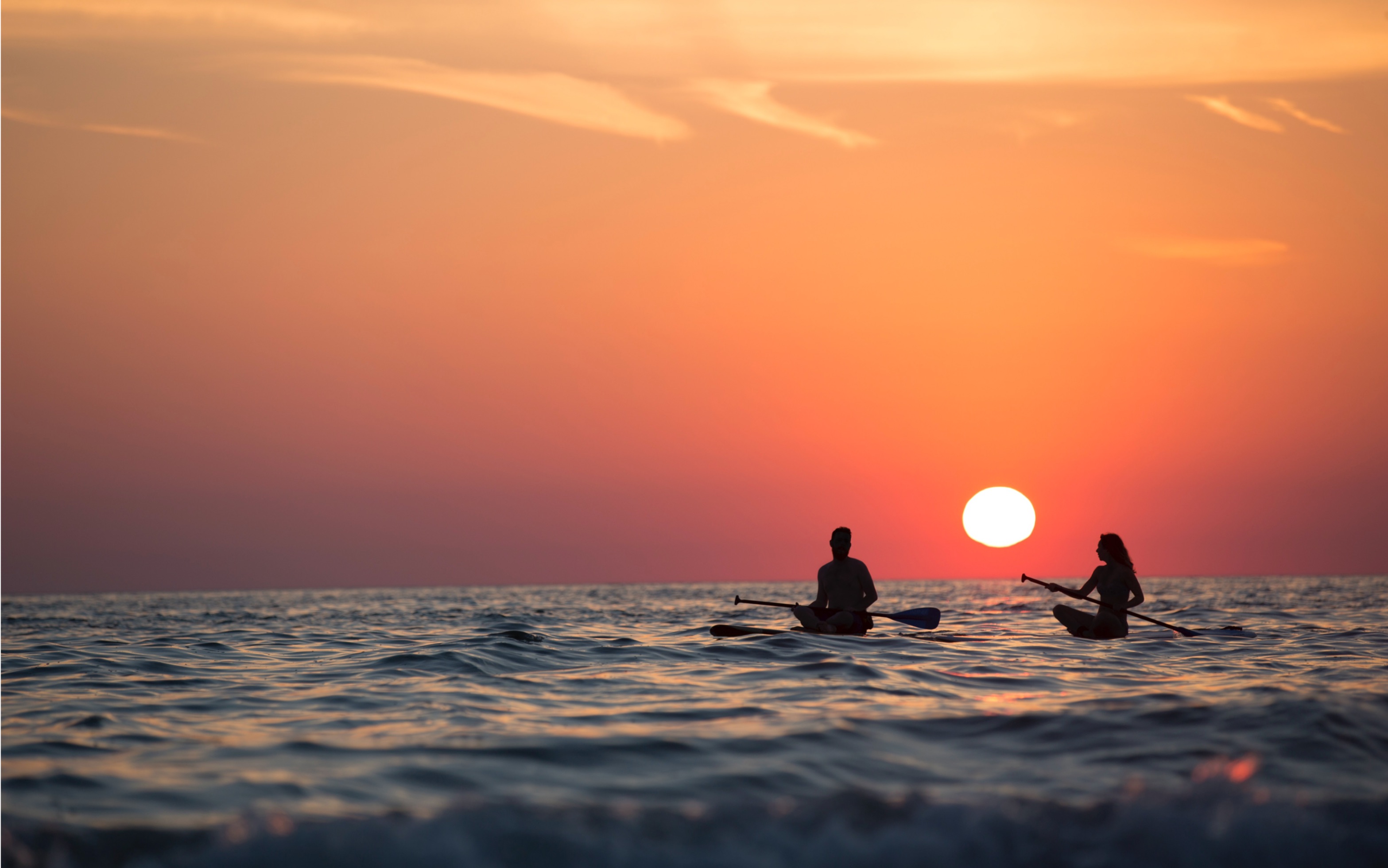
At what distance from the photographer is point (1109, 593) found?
57.9 feet

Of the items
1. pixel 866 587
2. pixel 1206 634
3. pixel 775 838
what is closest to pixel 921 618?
pixel 866 587

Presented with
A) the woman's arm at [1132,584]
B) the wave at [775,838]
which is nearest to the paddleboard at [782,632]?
the woman's arm at [1132,584]

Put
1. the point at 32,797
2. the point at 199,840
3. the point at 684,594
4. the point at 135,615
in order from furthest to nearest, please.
Answer: the point at 684,594 → the point at 135,615 → the point at 32,797 → the point at 199,840

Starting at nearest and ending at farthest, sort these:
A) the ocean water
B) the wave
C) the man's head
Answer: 1. the wave
2. the ocean water
3. the man's head

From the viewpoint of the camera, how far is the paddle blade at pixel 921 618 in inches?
762

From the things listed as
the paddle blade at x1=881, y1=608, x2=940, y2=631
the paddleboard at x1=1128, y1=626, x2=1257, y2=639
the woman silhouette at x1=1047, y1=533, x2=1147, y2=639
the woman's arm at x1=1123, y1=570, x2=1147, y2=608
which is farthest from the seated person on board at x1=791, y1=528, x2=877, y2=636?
the paddleboard at x1=1128, y1=626, x2=1257, y2=639

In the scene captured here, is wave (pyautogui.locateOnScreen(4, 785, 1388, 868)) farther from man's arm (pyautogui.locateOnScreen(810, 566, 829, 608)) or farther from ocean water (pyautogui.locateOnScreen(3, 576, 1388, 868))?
man's arm (pyautogui.locateOnScreen(810, 566, 829, 608))

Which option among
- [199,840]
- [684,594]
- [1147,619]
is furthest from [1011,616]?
[684,594]

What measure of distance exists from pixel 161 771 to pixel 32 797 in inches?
35.2

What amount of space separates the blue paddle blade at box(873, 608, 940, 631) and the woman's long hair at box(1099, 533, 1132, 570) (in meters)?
3.59

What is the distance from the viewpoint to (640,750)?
852 cm

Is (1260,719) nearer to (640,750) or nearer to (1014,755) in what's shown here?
(1014,755)

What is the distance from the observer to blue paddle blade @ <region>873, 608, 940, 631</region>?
19344mm

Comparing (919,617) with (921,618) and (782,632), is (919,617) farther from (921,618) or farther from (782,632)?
(782,632)
